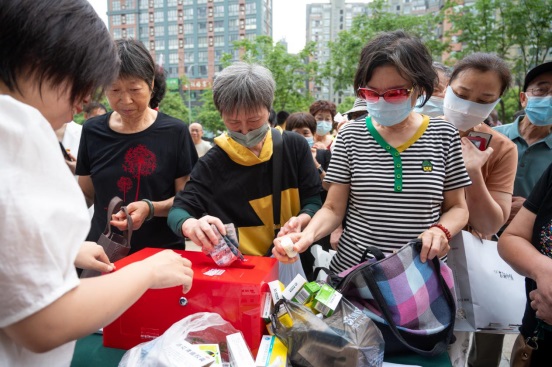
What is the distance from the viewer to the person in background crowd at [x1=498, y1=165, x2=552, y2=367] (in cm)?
129

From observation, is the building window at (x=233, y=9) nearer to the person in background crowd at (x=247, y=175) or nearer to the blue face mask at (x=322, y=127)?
the blue face mask at (x=322, y=127)

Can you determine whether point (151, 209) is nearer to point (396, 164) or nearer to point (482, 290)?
point (396, 164)

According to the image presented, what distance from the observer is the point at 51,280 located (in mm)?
652

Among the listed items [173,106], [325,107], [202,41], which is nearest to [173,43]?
[202,41]

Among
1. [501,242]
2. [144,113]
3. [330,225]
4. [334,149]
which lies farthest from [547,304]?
[144,113]

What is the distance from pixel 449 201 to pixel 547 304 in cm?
48

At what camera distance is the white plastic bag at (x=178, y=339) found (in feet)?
3.18

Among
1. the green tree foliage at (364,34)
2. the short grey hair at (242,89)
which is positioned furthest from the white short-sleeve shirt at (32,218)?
the green tree foliage at (364,34)

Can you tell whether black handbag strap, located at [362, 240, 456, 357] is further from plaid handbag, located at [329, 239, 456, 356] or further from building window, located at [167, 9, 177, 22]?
building window, located at [167, 9, 177, 22]

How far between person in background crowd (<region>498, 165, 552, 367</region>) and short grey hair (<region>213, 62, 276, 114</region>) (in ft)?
3.73

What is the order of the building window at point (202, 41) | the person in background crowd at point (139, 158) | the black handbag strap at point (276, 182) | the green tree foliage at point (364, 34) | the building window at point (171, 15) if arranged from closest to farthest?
the black handbag strap at point (276, 182)
the person in background crowd at point (139, 158)
the green tree foliage at point (364, 34)
the building window at point (202, 41)
the building window at point (171, 15)

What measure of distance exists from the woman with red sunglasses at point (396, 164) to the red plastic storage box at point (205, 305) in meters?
0.33

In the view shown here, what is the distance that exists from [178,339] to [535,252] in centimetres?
126

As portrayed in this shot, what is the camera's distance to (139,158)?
186cm
